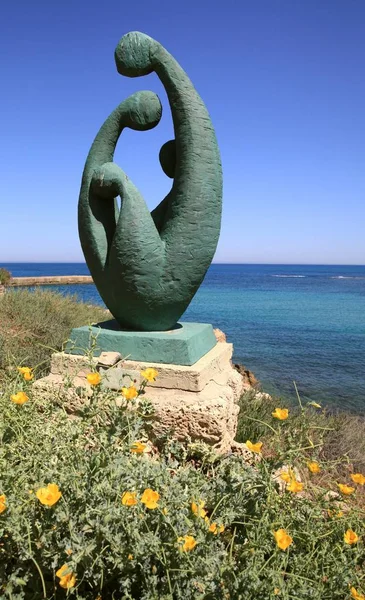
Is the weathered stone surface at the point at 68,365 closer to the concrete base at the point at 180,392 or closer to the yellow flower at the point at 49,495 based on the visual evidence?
the concrete base at the point at 180,392

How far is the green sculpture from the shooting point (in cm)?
304

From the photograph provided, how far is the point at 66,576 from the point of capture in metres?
1.38

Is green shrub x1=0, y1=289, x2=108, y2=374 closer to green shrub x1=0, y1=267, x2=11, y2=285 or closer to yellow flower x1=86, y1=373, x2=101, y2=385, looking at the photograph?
yellow flower x1=86, y1=373, x2=101, y2=385

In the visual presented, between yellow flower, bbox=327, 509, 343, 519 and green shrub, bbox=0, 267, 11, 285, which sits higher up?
green shrub, bbox=0, 267, 11, 285

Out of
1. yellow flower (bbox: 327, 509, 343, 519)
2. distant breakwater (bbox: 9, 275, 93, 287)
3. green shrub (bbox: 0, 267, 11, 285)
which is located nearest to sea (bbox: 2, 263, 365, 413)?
yellow flower (bbox: 327, 509, 343, 519)

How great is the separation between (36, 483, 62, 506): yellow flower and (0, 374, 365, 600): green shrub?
0.6 inches

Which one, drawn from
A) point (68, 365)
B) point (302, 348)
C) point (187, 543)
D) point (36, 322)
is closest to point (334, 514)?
point (187, 543)

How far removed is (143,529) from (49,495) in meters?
0.43

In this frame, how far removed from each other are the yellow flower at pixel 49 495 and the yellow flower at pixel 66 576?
0.67ft

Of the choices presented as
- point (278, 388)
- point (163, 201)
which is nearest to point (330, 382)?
point (278, 388)

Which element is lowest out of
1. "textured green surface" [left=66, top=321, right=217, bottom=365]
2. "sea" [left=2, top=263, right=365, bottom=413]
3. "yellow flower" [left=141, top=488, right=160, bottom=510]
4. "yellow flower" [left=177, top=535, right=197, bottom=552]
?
"sea" [left=2, top=263, right=365, bottom=413]

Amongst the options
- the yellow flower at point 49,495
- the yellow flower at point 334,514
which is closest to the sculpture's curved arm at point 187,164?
the yellow flower at point 334,514

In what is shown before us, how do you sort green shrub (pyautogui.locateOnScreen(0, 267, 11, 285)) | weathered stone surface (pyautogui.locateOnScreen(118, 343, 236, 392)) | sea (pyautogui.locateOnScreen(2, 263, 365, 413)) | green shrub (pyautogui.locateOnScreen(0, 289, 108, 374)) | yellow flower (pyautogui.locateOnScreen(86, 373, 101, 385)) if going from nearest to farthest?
yellow flower (pyautogui.locateOnScreen(86, 373, 101, 385)) → weathered stone surface (pyautogui.locateOnScreen(118, 343, 236, 392)) → green shrub (pyautogui.locateOnScreen(0, 289, 108, 374)) → sea (pyautogui.locateOnScreen(2, 263, 365, 413)) → green shrub (pyautogui.locateOnScreen(0, 267, 11, 285))

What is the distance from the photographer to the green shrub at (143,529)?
149 centimetres
